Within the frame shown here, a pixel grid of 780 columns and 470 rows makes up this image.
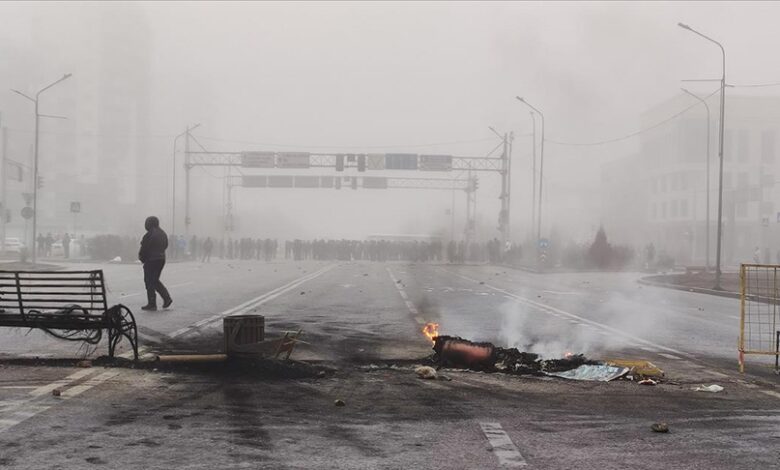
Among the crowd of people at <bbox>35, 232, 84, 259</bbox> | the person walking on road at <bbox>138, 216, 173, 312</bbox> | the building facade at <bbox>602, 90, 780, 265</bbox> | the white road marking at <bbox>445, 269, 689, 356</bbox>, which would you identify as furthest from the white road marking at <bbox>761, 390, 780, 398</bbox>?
the building facade at <bbox>602, 90, 780, 265</bbox>

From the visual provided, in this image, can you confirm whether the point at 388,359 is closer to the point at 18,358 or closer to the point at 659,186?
the point at 18,358

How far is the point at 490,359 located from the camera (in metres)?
8.45

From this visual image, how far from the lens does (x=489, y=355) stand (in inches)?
334

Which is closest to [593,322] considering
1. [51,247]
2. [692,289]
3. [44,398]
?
[44,398]

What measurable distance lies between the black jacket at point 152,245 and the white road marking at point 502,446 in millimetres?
10283

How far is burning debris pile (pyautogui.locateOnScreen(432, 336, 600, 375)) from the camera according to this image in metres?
8.34

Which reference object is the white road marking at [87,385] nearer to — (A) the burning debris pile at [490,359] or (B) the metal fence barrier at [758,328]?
(A) the burning debris pile at [490,359]

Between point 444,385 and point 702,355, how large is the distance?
4.58m

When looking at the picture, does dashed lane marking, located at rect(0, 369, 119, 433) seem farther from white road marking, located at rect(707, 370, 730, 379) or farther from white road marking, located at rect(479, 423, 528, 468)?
white road marking, located at rect(707, 370, 730, 379)

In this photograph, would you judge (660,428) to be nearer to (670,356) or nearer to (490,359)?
(490,359)

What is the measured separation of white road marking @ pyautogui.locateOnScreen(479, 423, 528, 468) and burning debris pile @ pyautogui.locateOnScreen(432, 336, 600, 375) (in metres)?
2.68

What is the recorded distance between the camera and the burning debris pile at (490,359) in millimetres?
8336

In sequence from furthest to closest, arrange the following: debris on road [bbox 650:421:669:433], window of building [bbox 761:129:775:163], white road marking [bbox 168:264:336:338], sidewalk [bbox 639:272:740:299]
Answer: window of building [bbox 761:129:775:163] → sidewalk [bbox 639:272:740:299] → white road marking [bbox 168:264:336:338] → debris on road [bbox 650:421:669:433]

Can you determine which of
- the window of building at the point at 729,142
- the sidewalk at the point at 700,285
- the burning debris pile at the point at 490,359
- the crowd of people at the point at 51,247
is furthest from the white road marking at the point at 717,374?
the window of building at the point at 729,142
